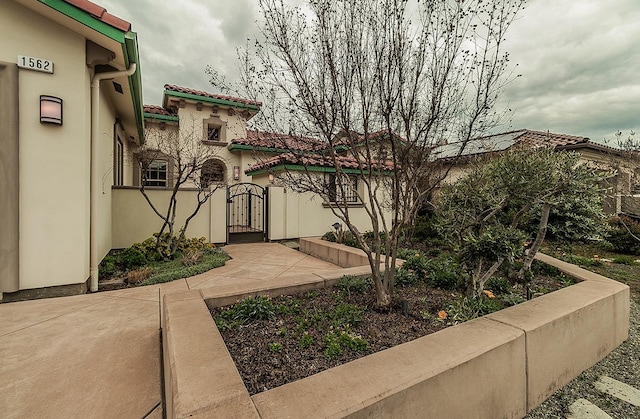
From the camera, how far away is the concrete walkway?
1.75 metres

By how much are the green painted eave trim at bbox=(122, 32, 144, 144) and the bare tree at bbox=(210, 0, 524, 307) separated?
242 centimetres

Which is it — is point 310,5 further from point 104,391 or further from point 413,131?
point 104,391

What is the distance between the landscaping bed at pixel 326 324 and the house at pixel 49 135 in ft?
9.14

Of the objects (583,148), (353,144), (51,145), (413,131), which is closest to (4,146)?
(51,145)

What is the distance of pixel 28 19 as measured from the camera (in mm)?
3574

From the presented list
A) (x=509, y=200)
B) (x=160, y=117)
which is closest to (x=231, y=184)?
(x=160, y=117)

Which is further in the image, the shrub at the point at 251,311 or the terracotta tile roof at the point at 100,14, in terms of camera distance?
the terracotta tile roof at the point at 100,14

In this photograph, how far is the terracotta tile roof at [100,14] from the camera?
3479 millimetres

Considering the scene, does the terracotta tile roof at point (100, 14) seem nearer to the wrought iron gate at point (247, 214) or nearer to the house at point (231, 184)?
the house at point (231, 184)

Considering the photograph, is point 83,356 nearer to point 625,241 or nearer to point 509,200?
point 509,200

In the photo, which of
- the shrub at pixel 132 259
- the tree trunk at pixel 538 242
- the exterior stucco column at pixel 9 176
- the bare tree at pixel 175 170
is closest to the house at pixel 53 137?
the exterior stucco column at pixel 9 176

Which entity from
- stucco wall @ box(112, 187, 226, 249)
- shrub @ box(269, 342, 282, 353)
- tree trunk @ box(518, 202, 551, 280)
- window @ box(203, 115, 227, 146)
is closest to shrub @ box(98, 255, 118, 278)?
stucco wall @ box(112, 187, 226, 249)

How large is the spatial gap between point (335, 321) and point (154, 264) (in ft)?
15.2

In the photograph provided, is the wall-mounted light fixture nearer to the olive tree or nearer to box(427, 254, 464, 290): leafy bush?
the olive tree
